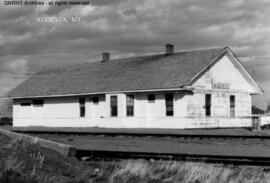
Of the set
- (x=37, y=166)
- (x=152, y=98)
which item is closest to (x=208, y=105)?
(x=152, y=98)

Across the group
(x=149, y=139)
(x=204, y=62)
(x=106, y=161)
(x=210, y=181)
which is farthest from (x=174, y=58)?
(x=210, y=181)

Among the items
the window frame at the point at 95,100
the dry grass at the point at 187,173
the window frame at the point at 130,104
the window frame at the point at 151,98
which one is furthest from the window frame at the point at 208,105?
the dry grass at the point at 187,173

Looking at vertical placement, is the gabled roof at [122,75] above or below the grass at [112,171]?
above

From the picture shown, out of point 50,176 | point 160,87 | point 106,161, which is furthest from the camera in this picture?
point 160,87

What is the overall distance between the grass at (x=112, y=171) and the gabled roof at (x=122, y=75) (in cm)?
1834

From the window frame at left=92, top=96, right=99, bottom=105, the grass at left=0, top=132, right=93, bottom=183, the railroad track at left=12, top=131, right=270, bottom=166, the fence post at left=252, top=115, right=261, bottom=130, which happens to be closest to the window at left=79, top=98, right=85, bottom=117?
the window frame at left=92, top=96, right=99, bottom=105

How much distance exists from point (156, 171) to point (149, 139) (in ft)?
35.8

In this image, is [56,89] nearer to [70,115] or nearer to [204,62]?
[70,115]

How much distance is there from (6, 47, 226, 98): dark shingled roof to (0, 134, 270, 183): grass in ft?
60.3

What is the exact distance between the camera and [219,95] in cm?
3288

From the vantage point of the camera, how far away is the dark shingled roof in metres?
31.8

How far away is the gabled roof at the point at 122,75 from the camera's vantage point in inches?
1252

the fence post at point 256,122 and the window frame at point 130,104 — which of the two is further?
the fence post at point 256,122

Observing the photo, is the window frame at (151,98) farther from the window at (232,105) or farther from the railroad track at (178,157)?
the railroad track at (178,157)
